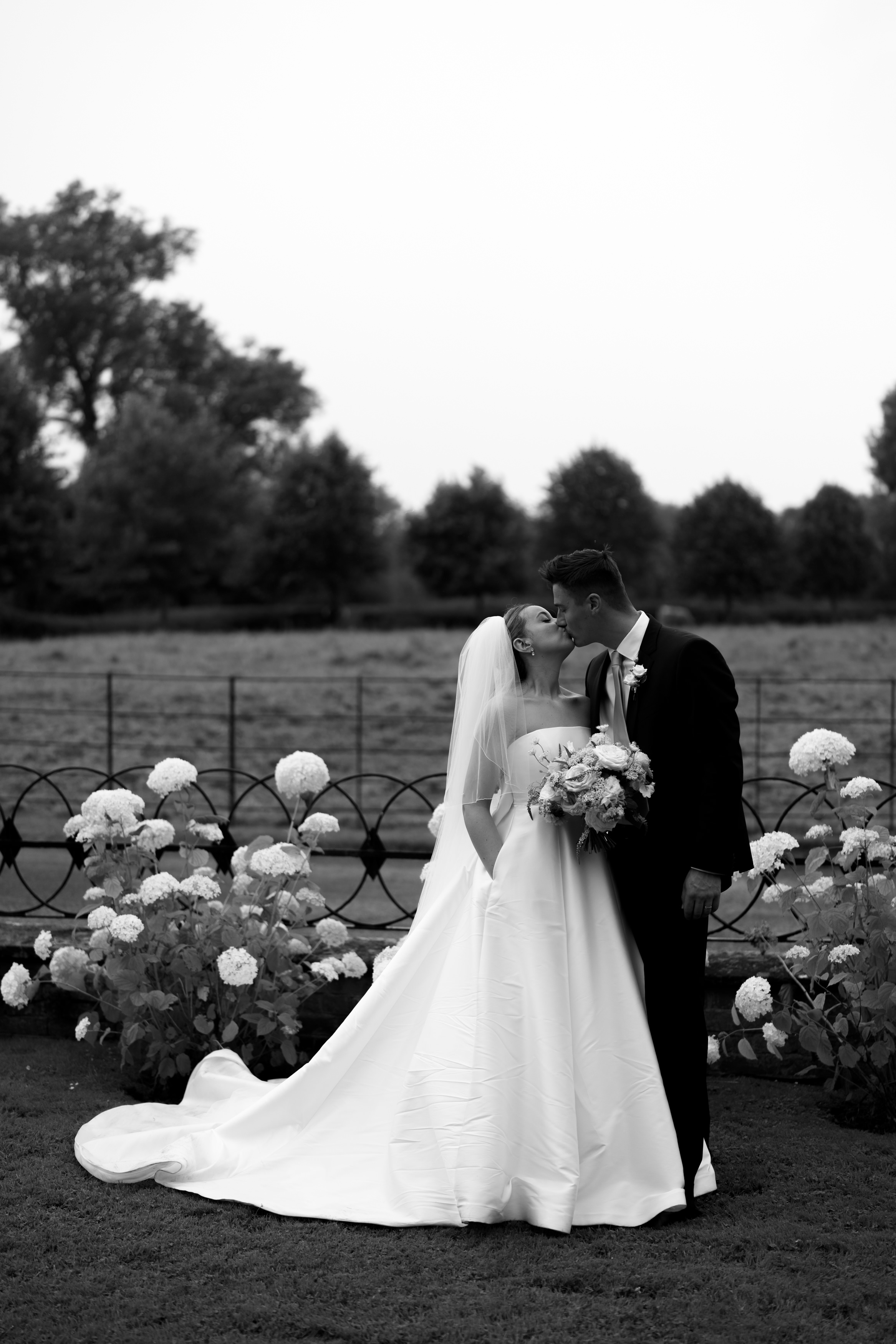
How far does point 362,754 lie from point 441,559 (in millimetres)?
24335

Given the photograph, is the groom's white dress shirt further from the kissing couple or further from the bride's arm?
the bride's arm

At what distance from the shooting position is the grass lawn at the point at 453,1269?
3297mm

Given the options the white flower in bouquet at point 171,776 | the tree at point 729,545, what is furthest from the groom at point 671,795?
the tree at point 729,545

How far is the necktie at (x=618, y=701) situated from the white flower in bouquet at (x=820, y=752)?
0.77m

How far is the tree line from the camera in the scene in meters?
36.3

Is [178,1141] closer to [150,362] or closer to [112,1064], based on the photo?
[112,1064]

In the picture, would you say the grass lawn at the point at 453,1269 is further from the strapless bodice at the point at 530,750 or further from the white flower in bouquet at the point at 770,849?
the strapless bodice at the point at 530,750

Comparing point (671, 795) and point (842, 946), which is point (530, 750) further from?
point (842, 946)

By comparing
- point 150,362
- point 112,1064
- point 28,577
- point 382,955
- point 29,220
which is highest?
point 29,220

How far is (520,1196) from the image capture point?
3.98m

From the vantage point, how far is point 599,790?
13.0 feet

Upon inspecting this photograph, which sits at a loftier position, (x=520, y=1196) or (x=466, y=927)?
(x=466, y=927)

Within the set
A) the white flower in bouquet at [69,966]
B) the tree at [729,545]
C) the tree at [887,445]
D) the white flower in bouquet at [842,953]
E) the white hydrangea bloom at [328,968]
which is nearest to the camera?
the white flower in bouquet at [842,953]

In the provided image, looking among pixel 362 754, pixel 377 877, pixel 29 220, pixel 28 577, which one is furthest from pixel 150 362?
pixel 377 877
